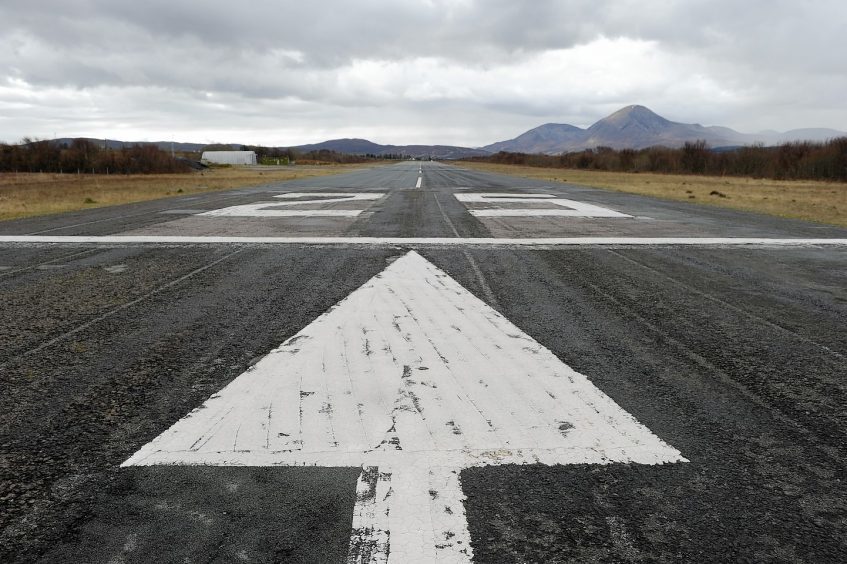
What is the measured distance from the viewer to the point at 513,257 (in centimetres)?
769

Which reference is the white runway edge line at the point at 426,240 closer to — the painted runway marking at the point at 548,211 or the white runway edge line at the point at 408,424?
the painted runway marking at the point at 548,211

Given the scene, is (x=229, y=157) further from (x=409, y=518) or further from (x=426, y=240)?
(x=409, y=518)

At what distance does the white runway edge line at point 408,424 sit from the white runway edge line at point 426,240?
4.93 m

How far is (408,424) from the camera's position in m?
2.77

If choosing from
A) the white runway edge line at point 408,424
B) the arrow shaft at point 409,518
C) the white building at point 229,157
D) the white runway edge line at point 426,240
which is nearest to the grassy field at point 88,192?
the white runway edge line at point 426,240

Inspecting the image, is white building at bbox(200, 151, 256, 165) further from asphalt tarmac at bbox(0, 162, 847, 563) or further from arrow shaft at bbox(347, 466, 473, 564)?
arrow shaft at bbox(347, 466, 473, 564)

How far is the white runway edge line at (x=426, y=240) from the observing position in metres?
8.92

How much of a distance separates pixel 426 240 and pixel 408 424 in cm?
640

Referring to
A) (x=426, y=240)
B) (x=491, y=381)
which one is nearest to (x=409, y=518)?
(x=491, y=381)

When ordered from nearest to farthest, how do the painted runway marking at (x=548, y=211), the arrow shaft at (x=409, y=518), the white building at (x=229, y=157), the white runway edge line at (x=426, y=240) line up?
1. the arrow shaft at (x=409, y=518)
2. the white runway edge line at (x=426, y=240)
3. the painted runway marking at (x=548, y=211)
4. the white building at (x=229, y=157)

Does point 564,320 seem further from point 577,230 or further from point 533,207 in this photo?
point 533,207

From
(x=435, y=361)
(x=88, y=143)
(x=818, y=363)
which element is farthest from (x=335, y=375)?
(x=88, y=143)

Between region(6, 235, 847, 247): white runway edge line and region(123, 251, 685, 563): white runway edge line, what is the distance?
4928 mm

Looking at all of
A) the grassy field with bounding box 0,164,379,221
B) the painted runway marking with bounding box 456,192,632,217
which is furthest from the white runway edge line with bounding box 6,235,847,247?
the grassy field with bounding box 0,164,379,221
